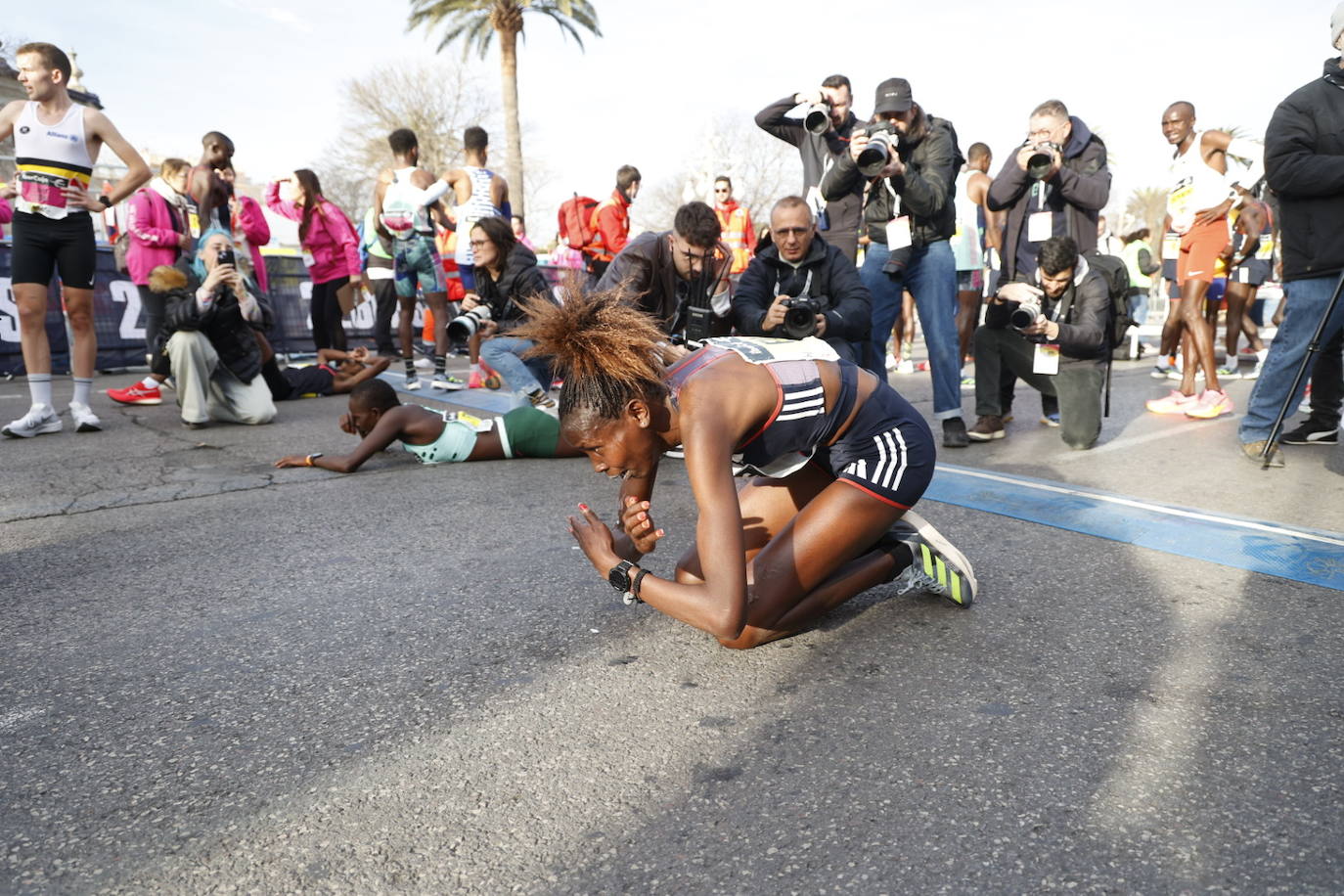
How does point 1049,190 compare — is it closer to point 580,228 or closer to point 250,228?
point 580,228

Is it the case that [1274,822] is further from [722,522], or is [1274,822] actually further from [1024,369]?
[1024,369]

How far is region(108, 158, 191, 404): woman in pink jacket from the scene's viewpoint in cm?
662

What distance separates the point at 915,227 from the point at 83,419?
17.1ft

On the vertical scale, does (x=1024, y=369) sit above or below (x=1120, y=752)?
above

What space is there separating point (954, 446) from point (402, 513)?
306 centimetres

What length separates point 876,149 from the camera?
4285 millimetres

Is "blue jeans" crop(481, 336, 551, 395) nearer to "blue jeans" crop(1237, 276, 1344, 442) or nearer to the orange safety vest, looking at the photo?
"blue jeans" crop(1237, 276, 1344, 442)

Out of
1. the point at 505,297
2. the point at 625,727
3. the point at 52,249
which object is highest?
the point at 52,249

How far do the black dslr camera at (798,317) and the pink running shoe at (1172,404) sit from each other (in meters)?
3.52

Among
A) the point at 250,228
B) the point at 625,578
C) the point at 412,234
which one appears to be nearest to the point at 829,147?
the point at 625,578

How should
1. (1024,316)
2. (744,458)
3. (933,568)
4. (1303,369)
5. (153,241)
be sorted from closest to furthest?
1. (744,458)
2. (933,568)
3. (1303,369)
4. (1024,316)
5. (153,241)

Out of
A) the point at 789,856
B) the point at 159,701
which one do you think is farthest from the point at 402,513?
the point at 789,856

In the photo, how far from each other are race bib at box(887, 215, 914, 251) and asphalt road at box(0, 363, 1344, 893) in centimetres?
199

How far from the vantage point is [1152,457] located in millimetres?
4656
